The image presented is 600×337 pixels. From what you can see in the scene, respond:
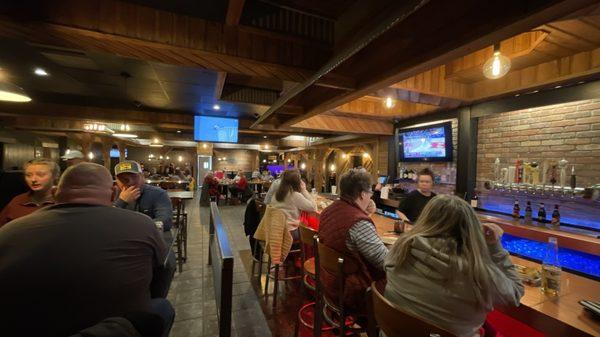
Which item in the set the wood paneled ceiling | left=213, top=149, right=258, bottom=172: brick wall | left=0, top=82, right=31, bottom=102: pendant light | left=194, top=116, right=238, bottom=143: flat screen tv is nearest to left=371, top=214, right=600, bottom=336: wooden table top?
the wood paneled ceiling

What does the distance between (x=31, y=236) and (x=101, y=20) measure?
1.81 metres

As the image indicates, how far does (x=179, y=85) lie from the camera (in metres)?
4.90

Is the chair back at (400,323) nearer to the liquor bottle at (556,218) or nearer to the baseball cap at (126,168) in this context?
the baseball cap at (126,168)

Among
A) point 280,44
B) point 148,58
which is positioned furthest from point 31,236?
point 280,44

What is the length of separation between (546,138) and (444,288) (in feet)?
12.9

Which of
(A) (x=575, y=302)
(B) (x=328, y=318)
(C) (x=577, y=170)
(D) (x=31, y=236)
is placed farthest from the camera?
(C) (x=577, y=170)

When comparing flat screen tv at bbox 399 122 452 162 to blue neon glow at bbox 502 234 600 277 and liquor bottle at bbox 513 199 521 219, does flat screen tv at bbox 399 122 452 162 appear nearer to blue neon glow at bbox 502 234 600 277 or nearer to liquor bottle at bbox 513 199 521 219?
liquor bottle at bbox 513 199 521 219

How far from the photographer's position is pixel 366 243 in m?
1.77

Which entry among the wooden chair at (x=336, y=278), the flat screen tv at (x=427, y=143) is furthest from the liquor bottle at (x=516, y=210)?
the wooden chair at (x=336, y=278)

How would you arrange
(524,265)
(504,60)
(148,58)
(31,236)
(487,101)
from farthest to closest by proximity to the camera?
(487,101), (504,60), (148,58), (524,265), (31,236)

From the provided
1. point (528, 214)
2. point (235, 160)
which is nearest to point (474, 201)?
point (528, 214)

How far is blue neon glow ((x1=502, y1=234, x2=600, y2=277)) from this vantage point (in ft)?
9.50

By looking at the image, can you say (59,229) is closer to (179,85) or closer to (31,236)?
(31,236)

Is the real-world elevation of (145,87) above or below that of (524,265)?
above
